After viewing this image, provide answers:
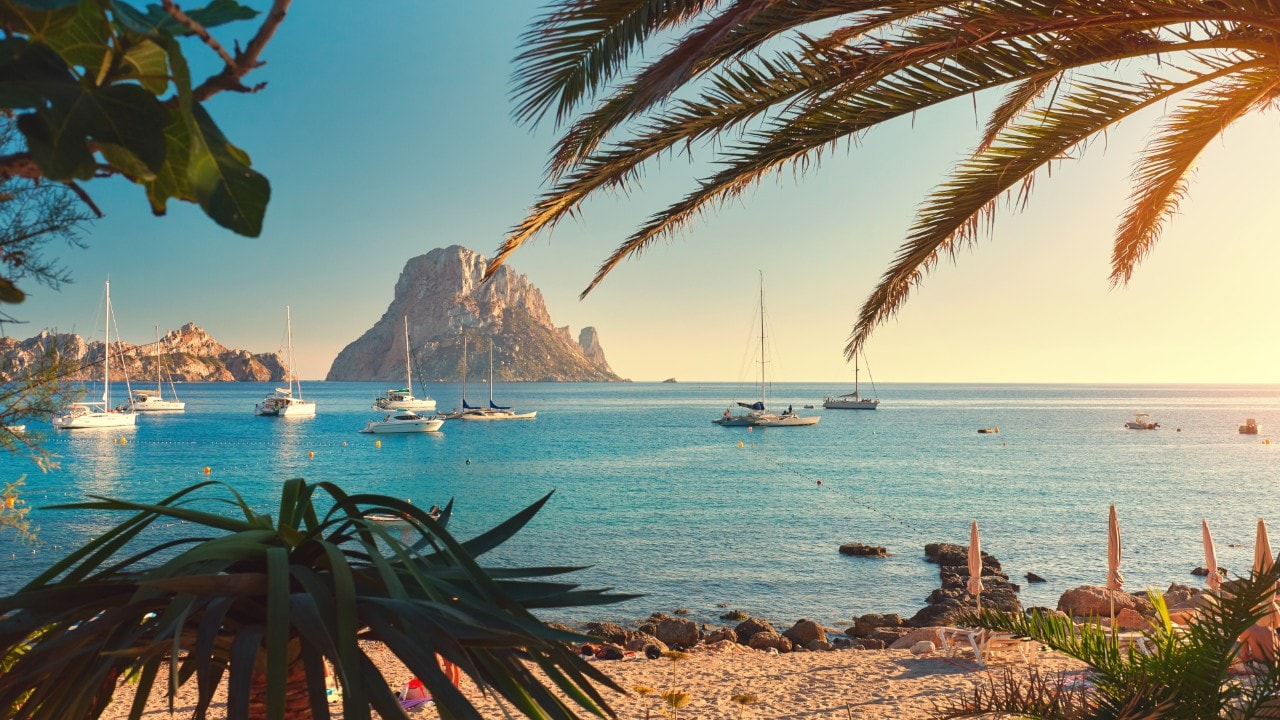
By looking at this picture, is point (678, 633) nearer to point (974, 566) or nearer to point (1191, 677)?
point (974, 566)

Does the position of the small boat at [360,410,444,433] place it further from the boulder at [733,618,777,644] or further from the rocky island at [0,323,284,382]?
the boulder at [733,618,777,644]

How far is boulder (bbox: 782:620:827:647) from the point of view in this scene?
13305mm

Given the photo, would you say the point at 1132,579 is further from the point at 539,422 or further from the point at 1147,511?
the point at 539,422

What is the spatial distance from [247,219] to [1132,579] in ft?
71.4

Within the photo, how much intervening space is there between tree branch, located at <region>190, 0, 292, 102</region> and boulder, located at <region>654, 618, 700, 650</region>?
44.2 ft

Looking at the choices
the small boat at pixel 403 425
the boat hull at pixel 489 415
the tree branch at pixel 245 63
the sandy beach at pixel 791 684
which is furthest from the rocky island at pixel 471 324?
the tree branch at pixel 245 63

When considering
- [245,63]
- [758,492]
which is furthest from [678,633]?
[758,492]

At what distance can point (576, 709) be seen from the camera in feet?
26.8

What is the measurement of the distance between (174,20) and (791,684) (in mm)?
9818

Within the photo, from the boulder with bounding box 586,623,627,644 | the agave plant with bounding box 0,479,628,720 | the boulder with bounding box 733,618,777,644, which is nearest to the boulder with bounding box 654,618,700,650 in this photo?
the boulder with bounding box 586,623,627,644

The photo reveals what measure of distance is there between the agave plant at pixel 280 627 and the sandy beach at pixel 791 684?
5.02m

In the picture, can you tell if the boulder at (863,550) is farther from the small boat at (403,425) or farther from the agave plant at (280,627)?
the small boat at (403,425)

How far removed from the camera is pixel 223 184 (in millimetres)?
524

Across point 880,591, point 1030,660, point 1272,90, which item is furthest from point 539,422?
point 1272,90
